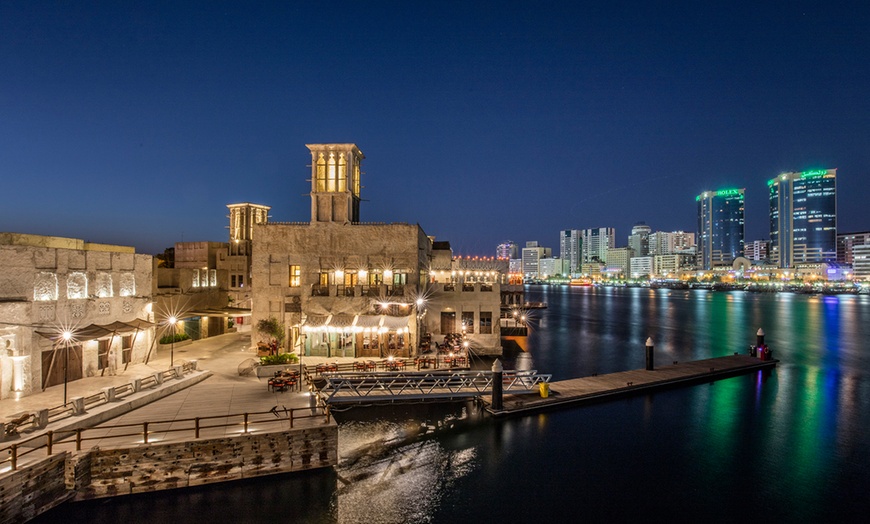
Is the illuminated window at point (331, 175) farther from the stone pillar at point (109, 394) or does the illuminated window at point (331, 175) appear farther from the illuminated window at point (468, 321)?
the stone pillar at point (109, 394)

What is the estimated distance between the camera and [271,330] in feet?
93.5

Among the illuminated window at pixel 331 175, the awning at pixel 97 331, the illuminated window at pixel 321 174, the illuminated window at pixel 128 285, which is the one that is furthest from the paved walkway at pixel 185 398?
the illuminated window at pixel 321 174

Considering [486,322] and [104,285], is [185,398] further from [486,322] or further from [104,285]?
[486,322]

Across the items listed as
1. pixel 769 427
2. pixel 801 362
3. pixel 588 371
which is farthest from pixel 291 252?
pixel 801 362

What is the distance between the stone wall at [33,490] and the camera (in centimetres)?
1201

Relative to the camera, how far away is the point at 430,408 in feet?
79.7

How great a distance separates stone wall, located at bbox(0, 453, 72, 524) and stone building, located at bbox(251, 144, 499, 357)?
14818 millimetres

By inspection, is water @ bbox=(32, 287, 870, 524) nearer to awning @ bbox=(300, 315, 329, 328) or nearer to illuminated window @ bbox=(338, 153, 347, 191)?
awning @ bbox=(300, 315, 329, 328)

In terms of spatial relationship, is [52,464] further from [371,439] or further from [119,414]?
[371,439]

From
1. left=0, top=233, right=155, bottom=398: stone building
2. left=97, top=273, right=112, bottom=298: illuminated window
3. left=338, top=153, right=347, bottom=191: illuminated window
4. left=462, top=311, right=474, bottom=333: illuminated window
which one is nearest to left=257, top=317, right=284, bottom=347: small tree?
left=0, top=233, right=155, bottom=398: stone building

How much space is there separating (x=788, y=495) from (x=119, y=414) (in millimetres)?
24694

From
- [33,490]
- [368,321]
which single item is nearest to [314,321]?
[368,321]

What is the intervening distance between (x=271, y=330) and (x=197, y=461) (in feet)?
46.2

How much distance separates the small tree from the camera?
28.5 metres
